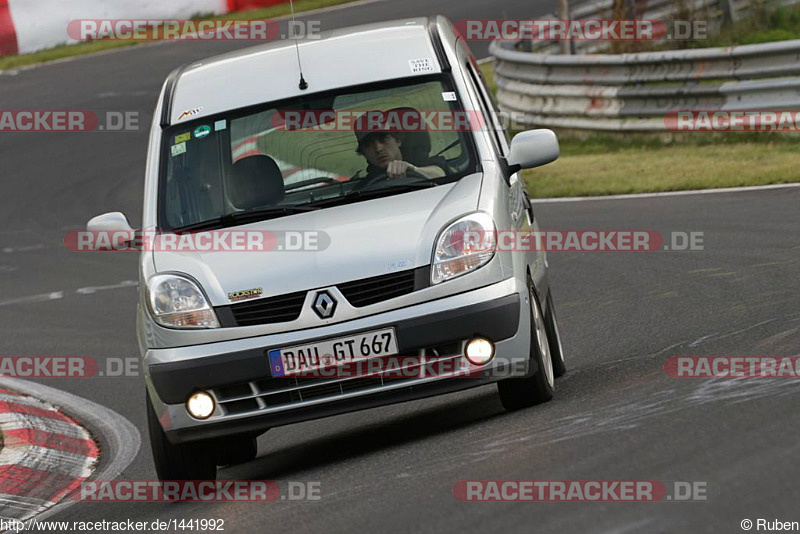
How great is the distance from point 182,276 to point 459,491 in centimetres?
196

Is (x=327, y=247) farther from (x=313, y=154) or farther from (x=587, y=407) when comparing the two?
(x=587, y=407)

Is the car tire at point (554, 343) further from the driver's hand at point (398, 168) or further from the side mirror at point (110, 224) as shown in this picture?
the side mirror at point (110, 224)

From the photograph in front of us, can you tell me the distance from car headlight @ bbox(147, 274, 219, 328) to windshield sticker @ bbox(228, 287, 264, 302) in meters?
0.12

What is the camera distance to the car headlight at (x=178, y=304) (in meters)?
7.01

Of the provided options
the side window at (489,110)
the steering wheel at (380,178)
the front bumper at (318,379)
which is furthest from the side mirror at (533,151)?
the front bumper at (318,379)

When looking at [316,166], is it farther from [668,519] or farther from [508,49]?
[508,49]

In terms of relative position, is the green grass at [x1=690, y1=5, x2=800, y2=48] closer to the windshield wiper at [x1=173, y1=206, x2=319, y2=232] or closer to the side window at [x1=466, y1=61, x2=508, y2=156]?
the side window at [x1=466, y1=61, x2=508, y2=156]

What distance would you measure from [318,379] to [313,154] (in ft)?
5.11

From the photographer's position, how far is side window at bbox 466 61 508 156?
830cm

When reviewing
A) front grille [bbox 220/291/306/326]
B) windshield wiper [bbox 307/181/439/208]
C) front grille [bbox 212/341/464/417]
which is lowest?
front grille [bbox 212/341/464/417]

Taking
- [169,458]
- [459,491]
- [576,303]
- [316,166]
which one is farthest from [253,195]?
[576,303]

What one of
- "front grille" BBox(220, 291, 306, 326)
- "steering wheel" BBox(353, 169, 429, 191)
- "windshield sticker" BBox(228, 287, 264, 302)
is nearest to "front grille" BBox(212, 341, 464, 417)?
"front grille" BBox(220, 291, 306, 326)

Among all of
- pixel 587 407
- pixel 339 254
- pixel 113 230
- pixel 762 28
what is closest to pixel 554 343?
pixel 587 407

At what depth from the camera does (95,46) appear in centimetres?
3030
